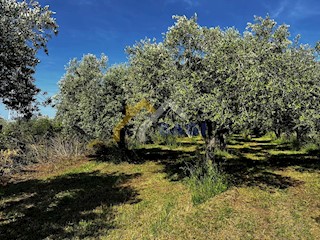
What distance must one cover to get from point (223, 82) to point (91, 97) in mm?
11478

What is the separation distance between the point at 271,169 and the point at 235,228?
36.4ft

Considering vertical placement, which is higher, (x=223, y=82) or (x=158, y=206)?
(x=223, y=82)

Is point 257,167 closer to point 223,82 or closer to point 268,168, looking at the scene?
point 268,168

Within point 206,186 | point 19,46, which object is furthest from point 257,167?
point 19,46

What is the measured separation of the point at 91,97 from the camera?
22172mm

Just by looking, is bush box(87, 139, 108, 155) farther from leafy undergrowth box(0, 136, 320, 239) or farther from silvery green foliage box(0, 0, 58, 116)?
silvery green foliage box(0, 0, 58, 116)

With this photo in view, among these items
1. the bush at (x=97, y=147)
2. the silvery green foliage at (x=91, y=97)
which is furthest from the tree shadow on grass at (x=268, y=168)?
the bush at (x=97, y=147)

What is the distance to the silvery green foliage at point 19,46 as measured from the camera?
10.5 metres

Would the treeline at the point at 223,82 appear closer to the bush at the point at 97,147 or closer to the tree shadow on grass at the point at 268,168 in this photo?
the tree shadow on grass at the point at 268,168

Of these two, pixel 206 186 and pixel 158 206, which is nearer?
pixel 158 206

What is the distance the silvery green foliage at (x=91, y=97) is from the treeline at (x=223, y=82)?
10 centimetres

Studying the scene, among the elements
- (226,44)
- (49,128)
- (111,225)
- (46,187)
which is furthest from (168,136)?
(111,225)

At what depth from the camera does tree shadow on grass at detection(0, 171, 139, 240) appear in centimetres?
1049

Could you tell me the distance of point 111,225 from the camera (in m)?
10.7
